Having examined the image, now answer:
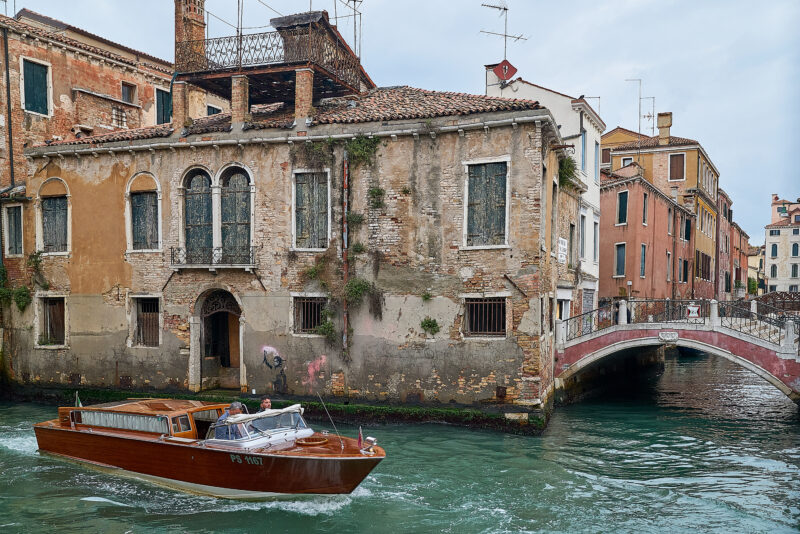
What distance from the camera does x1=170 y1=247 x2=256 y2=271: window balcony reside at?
1648 cm

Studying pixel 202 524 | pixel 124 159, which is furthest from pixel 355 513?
pixel 124 159

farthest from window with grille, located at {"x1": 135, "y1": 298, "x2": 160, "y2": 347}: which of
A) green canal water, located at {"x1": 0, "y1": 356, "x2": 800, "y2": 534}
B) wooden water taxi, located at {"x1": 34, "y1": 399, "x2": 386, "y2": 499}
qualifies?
wooden water taxi, located at {"x1": 34, "y1": 399, "x2": 386, "y2": 499}

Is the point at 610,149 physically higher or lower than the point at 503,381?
higher

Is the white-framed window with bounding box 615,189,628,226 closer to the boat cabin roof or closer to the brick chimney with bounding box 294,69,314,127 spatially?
the brick chimney with bounding box 294,69,314,127

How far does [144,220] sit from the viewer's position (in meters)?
17.7

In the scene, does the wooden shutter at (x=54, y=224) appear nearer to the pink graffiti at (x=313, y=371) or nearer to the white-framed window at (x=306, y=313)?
the white-framed window at (x=306, y=313)

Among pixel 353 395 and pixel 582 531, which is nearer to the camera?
pixel 582 531

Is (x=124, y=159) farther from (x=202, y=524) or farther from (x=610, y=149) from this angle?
(x=610, y=149)

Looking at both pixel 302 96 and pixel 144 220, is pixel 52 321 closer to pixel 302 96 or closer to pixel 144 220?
pixel 144 220

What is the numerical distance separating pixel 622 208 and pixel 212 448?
1979 cm

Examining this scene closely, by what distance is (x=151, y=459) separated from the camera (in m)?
11.3

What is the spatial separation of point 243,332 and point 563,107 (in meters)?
11.6

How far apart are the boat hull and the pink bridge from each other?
29.0 feet

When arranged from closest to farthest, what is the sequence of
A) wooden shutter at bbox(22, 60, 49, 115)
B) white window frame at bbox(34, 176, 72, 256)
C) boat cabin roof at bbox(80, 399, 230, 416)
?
1. boat cabin roof at bbox(80, 399, 230, 416)
2. white window frame at bbox(34, 176, 72, 256)
3. wooden shutter at bbox(22, 60, 49, 115)
